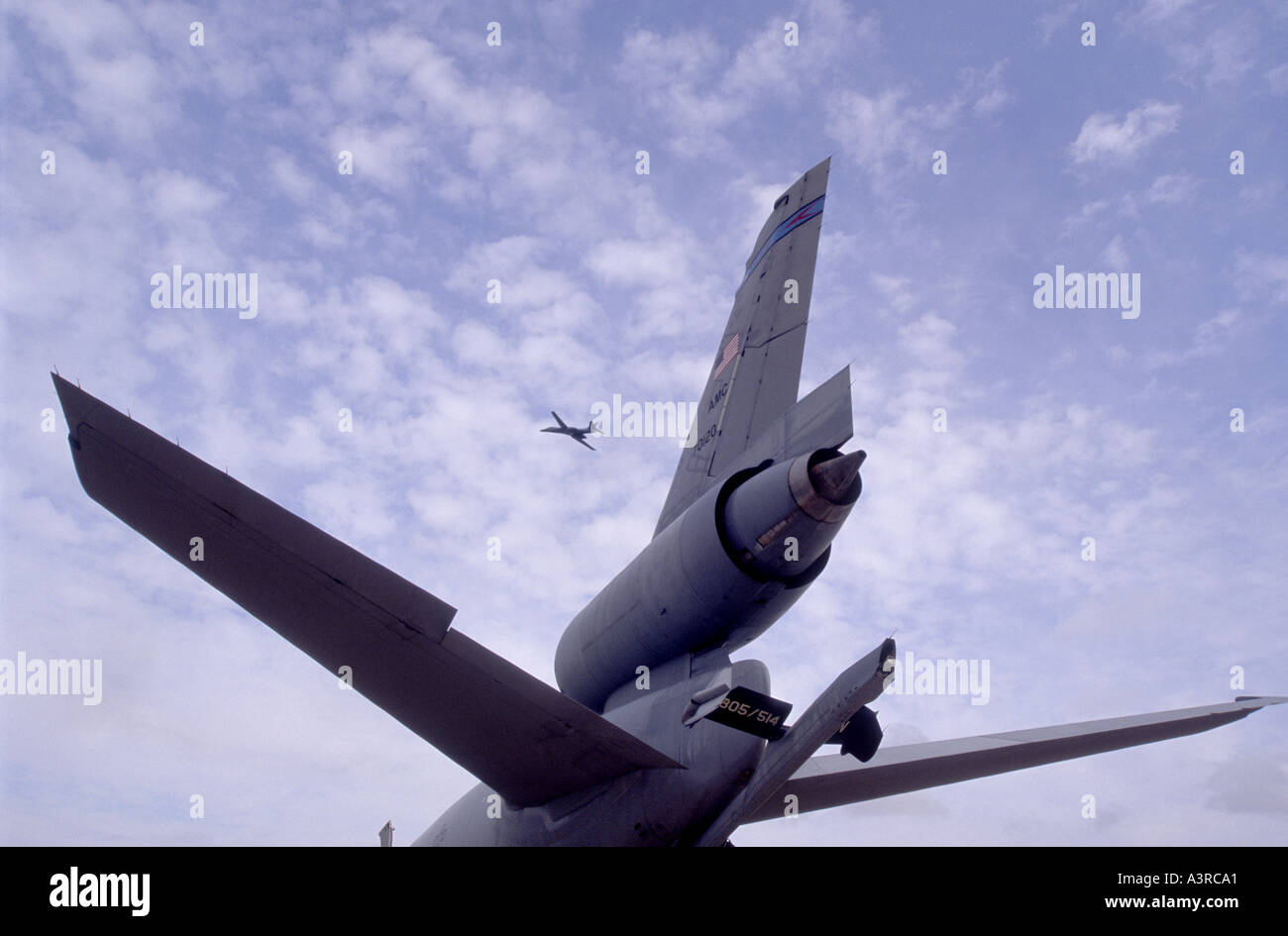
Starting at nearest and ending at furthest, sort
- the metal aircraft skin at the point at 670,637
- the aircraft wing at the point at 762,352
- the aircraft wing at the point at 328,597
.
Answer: the aircraft wing at the point at 328,597, the metal aircraft skin at the point at 670,637, the aircraft wing at the point at 762,352

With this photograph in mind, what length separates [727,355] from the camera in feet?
35.2

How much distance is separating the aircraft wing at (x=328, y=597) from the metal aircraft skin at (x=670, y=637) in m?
0.02

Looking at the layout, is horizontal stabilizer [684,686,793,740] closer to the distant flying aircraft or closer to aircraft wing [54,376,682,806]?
aircraft wing [54,376,682,806]

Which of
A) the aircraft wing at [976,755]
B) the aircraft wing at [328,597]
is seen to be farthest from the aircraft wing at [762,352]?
the aircraft wing at [328,597]

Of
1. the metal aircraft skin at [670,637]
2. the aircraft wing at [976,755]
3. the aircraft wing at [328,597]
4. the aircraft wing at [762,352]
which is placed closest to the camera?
the aircraft wing at [328,597]

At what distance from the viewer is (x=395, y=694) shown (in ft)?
21.5

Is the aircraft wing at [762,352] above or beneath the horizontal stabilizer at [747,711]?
above

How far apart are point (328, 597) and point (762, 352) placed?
5760 millimetres

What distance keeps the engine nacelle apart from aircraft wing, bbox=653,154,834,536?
1528 millimetres

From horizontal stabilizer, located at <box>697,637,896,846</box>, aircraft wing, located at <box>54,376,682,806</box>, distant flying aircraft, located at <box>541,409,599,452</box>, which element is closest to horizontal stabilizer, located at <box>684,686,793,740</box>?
horizontal stabilizer, located at <box>697,637,896,846</box>

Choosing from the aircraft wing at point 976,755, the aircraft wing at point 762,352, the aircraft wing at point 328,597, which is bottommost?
the aircraft wing at point 976,755

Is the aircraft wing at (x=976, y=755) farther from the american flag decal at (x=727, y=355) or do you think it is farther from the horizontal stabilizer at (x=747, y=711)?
the american flag decal at (x=727, y=355)

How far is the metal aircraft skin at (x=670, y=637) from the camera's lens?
5902 mm

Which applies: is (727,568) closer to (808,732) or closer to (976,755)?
(808,732)
